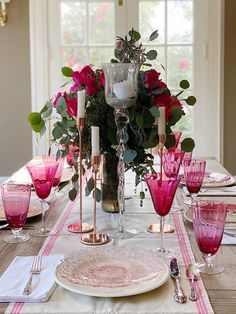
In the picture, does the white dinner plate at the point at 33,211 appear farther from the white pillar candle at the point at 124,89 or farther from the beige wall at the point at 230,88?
the beige wall at the point at 230,88

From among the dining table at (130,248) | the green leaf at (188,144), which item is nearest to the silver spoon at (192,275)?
the dining table at (130,248)

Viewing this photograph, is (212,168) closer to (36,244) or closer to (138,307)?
(36,244)

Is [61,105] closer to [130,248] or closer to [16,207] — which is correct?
[16,207]

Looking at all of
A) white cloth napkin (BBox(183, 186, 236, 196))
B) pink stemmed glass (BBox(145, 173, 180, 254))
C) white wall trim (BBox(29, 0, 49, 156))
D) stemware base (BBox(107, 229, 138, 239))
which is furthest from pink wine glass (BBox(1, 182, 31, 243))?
white wall trim (BBox(29, 0, 49, 156))

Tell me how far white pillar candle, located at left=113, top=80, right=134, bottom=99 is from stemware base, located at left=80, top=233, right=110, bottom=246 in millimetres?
388

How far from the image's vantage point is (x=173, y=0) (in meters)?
3.33

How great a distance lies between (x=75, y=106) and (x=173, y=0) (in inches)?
83.2

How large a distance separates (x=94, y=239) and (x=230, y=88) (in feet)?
7.46

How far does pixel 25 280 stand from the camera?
1059 millimetres

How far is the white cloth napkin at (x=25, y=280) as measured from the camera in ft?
3.18

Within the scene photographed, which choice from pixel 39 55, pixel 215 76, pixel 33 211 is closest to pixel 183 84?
pixel 33 211

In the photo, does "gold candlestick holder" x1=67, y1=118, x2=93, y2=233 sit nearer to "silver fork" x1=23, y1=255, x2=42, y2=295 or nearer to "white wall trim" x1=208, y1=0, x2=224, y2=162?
"silver fork" x1=23, y1=255, x2=42, y2=295

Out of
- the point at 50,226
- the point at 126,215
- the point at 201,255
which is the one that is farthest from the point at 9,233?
the point at 201,255

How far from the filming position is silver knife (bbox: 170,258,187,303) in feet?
3.17
